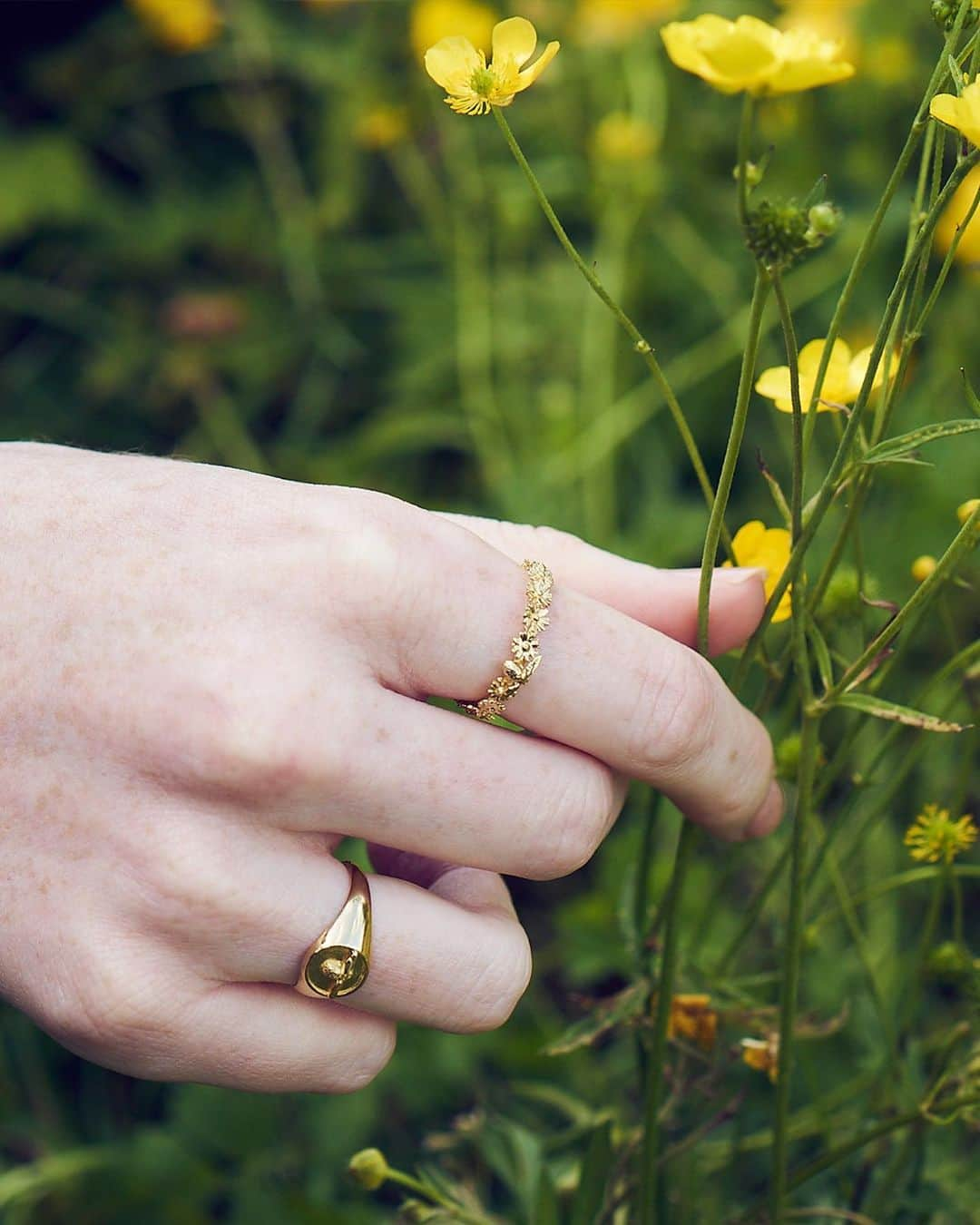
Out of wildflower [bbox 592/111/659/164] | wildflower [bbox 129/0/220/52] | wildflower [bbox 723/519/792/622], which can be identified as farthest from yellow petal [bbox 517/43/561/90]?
wildflower [bbox 129/0/220/52]

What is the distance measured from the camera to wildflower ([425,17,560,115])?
1.68 ft

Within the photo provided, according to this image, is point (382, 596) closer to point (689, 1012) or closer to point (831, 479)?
point (831, 479)

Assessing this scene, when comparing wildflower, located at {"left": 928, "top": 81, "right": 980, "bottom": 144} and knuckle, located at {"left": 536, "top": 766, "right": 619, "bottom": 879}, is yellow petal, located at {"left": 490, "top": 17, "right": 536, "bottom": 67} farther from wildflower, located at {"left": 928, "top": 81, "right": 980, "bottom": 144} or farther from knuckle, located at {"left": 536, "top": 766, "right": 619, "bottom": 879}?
knuckle, located at {"left": 536, "top": 766, "right": 619, "bottom": 879}

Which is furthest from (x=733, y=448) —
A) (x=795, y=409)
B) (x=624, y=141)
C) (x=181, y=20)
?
(x=181, y=20)

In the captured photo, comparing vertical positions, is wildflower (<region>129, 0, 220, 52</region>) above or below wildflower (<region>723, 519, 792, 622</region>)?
below

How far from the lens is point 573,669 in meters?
0.53

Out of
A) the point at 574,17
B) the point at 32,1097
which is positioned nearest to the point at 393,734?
the point at 32,1097

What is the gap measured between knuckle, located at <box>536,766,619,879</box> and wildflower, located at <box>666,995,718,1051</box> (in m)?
0.13

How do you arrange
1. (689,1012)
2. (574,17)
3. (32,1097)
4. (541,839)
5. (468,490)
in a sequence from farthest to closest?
1. (574,17)
2. (468,490)
3. (32,1097)
4. (689,1012)
5. (541,839)

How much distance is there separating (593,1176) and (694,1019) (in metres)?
0.09

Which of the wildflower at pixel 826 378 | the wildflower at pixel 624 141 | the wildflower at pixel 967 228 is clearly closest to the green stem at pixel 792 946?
the wildflower at pixel 826 378

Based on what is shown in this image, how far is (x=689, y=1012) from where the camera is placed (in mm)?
645

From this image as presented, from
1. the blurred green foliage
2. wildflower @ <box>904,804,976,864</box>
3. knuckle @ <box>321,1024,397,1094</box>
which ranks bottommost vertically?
the blurred green foliage

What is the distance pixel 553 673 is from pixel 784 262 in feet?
0.61
